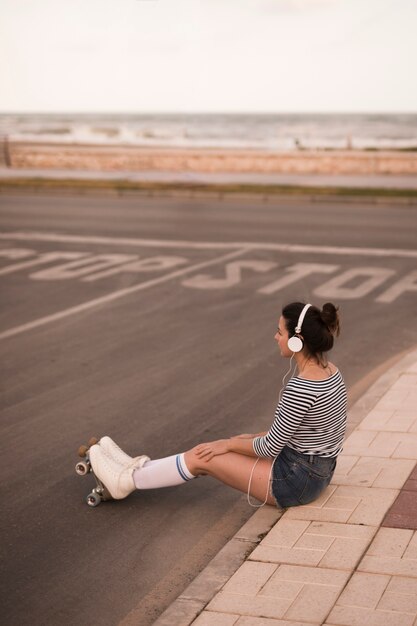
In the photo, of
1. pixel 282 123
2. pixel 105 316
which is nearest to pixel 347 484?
pixel 105 316

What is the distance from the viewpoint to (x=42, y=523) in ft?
18.9

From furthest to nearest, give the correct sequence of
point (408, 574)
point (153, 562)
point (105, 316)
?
point (105, 316)
point (153, 562)
point (408, 574)

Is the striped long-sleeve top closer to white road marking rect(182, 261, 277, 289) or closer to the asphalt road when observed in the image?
the asphalt road

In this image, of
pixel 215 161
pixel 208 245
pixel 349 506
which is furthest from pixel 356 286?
pixel 215 161

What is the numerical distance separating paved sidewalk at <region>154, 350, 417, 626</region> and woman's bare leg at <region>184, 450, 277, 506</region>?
16 centimetres

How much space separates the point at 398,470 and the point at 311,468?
2.91ft

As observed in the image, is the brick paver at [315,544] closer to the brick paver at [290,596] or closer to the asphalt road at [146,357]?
the brick paver at [290,596]

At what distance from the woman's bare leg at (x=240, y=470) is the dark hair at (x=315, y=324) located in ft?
2.39

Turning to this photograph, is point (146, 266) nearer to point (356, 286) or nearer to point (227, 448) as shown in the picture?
point (356, 286)

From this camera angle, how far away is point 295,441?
5.44 m

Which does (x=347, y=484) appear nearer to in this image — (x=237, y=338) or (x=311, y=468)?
(x=311, y=468)

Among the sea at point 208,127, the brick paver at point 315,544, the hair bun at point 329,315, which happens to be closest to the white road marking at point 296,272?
the hair bun at point 329,315

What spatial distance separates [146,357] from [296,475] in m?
4.10

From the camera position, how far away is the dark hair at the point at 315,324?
534 centimetres
